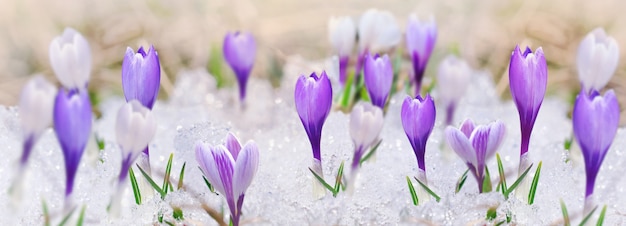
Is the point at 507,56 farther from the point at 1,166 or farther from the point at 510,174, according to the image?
the point at 1,166

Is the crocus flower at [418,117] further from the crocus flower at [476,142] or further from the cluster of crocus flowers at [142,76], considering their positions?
the cluster of crocus flowers at [142,76]

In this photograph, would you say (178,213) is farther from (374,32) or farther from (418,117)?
(374,32)

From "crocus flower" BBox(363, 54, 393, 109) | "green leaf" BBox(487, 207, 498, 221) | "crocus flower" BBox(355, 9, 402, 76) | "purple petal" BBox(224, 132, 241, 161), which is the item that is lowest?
"green leaf" BBox(487, 207, 498, 221)

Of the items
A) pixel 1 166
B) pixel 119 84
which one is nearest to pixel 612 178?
pixel 1 166

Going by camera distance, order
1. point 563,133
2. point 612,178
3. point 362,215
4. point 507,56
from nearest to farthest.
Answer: point 362,215 → point 612,178 → point 563,133 → point 507,56

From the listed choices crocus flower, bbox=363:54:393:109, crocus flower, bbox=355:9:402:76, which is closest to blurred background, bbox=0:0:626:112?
crocus flower, bbox=355:9:402:76

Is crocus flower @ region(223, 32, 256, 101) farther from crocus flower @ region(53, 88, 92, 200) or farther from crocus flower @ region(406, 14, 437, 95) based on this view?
crocus flower @ region(53, 88, 92, 200)

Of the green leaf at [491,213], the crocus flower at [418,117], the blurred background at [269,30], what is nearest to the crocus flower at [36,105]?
the crocus flower at [418,117]
